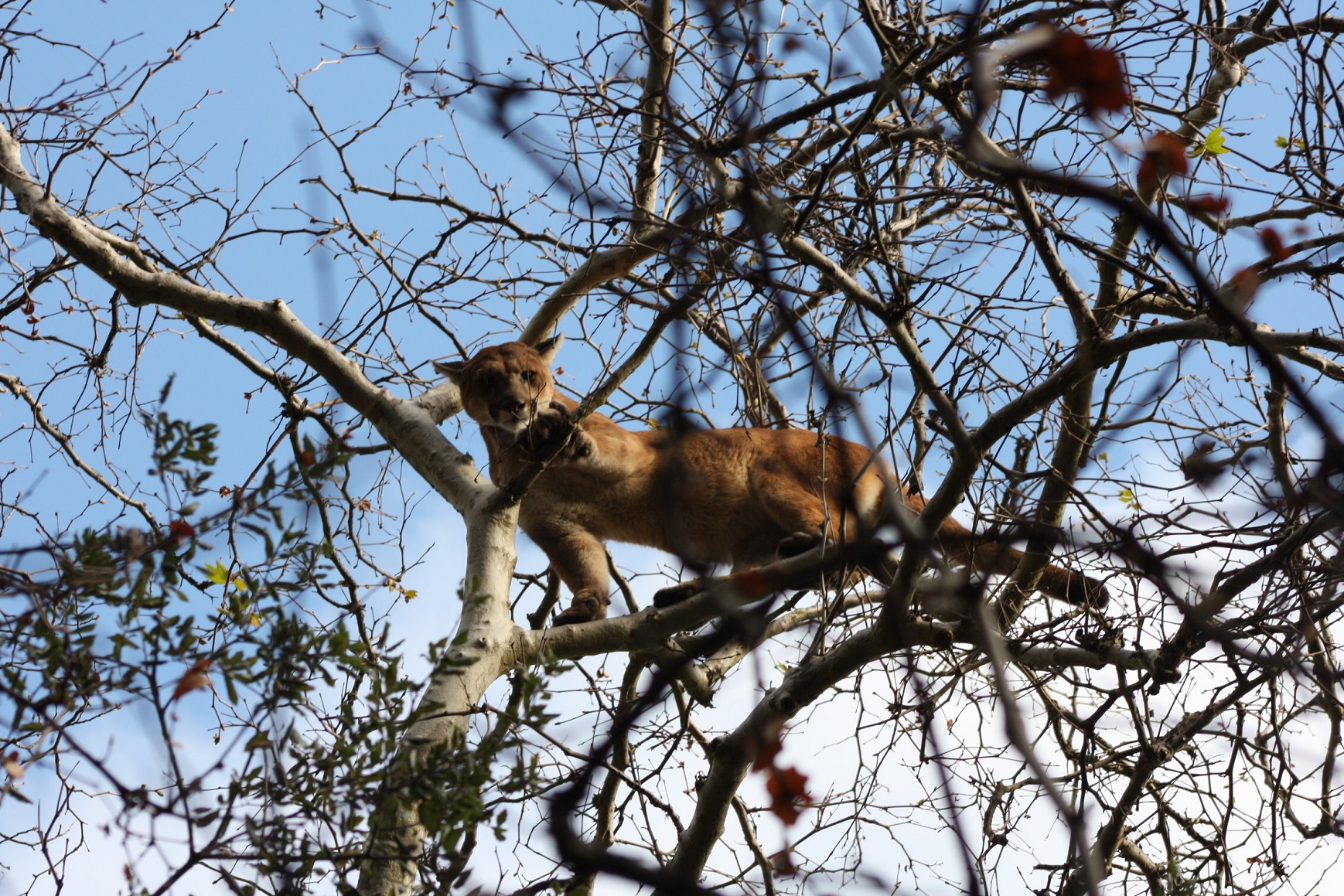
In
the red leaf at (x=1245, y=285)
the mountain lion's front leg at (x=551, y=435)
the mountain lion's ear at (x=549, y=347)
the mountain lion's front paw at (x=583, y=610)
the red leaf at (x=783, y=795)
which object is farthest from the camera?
the mountain lion's ear at (x=549, y=347)

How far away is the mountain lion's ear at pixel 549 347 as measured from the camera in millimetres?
6836

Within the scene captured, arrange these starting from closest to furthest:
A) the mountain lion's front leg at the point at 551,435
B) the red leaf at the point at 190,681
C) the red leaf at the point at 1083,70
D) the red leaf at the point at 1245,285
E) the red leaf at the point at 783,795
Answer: the red leaf at the point at 1083,70
the red leaf at the point at 783,795
the red leaf at the point at 190,681
the red leaf at the point at 1245,285
the mountain lion's front leg at the point at 551,435

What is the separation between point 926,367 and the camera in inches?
143

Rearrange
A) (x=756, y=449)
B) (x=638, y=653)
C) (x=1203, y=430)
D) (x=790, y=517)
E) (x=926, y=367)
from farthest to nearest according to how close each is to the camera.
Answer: (x=756, y=449) → (x=790, y=517) → (x=638, y=653) → (x=1203, y=430) → (x=926, y=367)

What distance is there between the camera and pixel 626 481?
6.84m

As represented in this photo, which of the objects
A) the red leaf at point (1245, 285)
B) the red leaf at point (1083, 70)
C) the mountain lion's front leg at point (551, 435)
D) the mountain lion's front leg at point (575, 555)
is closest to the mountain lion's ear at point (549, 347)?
the mountain lion's front leg at point (551, 435)

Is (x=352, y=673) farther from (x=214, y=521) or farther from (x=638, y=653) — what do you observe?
(x=638, y=653)

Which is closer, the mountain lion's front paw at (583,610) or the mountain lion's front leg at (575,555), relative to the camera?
the mountain lion's front paw at (583,610)

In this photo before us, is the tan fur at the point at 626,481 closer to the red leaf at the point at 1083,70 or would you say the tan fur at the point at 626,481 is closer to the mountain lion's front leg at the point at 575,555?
the mountain lion's front leg at the point at 575,555

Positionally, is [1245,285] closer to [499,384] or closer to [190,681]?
[190,681]

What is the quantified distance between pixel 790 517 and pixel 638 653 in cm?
122

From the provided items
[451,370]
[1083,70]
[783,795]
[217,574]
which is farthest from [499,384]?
[1083,70]

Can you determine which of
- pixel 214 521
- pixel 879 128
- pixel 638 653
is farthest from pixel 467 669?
pixel 879 128

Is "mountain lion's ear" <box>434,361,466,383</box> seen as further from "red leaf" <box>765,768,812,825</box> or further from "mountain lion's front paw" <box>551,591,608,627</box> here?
"red leaf" <box>765,768,812,825</box>
